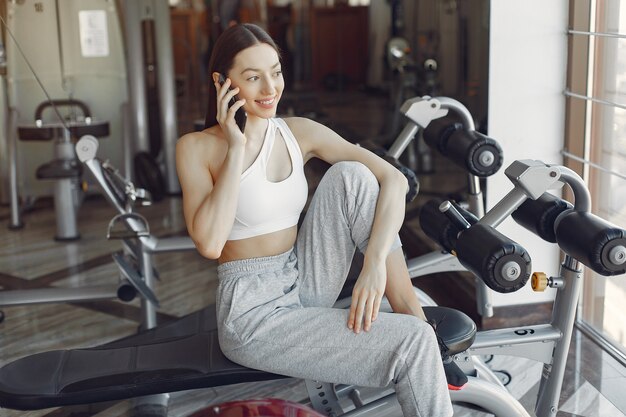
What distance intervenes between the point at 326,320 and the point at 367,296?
0.34 feet

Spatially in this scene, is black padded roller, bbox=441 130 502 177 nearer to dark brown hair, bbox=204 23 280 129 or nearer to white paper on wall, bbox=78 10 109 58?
dark brown hair, bbox=204 23 280 129

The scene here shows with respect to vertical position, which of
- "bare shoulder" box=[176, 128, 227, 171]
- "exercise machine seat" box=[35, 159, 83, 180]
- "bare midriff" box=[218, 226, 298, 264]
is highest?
"bare shoulder" box=[176, 128, 227, 171]

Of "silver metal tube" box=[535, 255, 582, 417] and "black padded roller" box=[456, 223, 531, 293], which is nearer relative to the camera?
"black padded roller" box=[456, 223, 531, 293]

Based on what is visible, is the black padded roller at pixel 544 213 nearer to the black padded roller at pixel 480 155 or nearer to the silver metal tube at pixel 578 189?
the silver metal tube at pixel 578 189

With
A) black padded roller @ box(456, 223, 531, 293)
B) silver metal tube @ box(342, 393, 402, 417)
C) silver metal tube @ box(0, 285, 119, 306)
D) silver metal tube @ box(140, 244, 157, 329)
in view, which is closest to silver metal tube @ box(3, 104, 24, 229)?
silver metal tube @ box(0, 285, 119, 306)

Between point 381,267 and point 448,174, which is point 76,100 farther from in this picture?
point 381,267

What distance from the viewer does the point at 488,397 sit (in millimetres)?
1851

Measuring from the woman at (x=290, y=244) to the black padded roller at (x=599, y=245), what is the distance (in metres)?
0.35

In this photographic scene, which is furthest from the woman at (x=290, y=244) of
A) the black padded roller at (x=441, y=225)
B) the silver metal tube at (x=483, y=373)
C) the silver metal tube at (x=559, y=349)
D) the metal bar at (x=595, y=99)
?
the metal bar at (x=595, y=99)

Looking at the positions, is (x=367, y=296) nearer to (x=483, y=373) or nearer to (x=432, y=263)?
(x=483, y=373)

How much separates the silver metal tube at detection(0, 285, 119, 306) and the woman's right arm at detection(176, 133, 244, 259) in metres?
1.25

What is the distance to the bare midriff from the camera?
1.86 metres

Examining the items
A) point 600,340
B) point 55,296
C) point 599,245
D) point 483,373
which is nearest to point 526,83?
point 600,340

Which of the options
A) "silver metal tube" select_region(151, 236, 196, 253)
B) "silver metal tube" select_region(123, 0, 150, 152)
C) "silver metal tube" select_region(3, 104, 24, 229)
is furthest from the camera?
"silver metal tube" select_region(123, 0, 150, 152)
